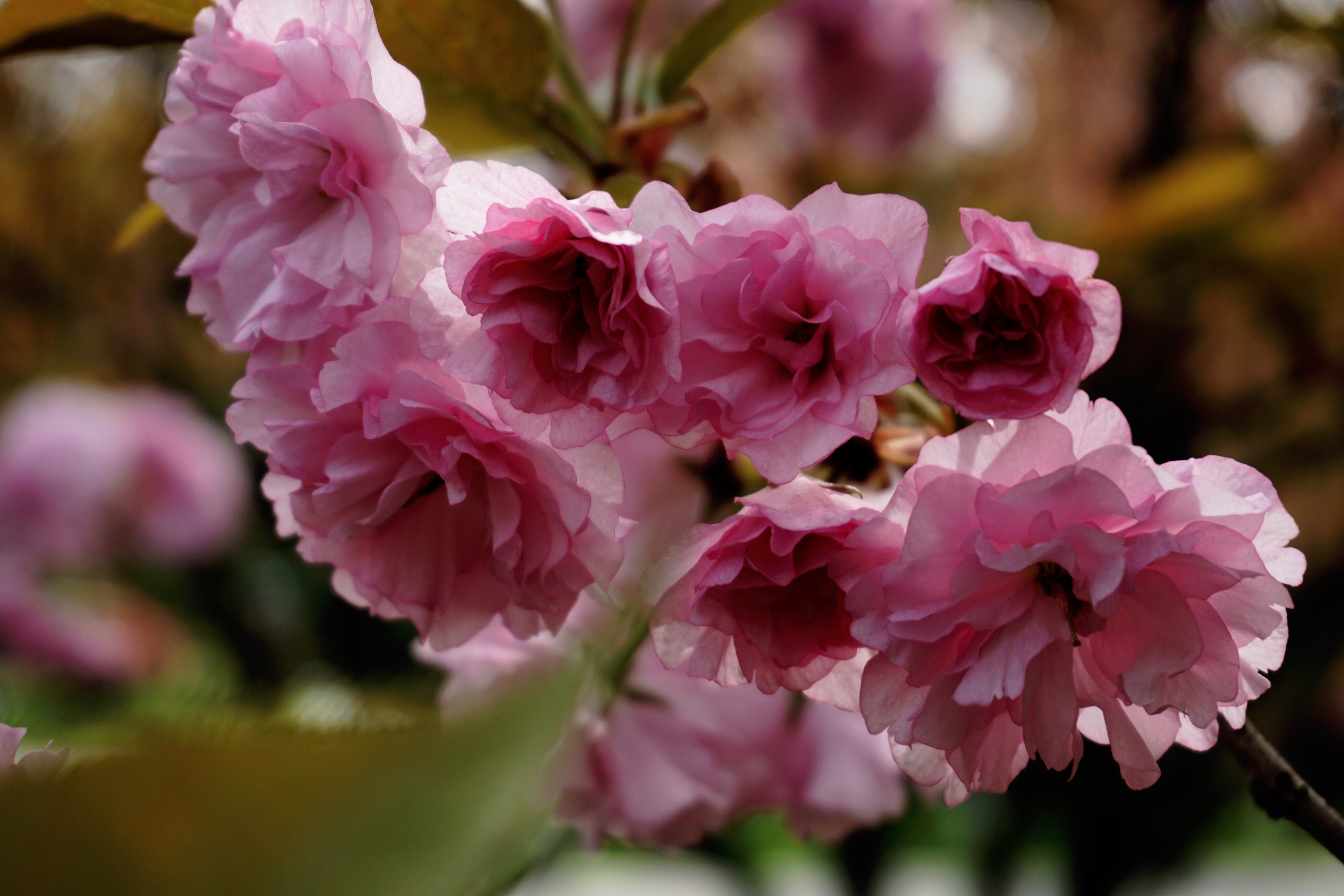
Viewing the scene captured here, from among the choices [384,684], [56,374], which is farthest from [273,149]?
[56,374]

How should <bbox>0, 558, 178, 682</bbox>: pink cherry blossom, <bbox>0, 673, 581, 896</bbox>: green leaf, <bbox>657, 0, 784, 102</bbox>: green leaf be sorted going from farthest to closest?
<bbox>0, 558, 178, 682</bbox>: pink cherry blossom → <bbox>657, 0, 784, 102</bbox>: green leaf → <bbox>0, 673, 581, 896</bbox>: green leaf

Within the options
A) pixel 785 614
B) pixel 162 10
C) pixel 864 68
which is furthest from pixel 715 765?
pixel 864 68

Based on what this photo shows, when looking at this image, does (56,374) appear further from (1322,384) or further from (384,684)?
(1322,384)

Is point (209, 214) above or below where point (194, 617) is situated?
above

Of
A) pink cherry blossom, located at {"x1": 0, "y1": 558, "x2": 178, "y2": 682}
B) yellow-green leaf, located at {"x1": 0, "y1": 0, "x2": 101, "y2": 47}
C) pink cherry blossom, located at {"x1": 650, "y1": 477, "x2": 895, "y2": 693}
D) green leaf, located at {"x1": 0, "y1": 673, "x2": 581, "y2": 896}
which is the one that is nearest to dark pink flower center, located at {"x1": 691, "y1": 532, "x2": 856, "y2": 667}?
pink cherry blossom, located at {"x1": 650, "y1": 477, "x2": 895, "y2": 693}

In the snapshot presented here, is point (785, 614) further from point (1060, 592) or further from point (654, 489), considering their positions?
point (654, 489)

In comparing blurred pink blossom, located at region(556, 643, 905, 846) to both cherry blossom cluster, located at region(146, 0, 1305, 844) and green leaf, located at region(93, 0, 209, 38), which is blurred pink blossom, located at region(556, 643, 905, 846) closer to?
cherry blossom cluster, located at region(146, 0, 1305, 844)
